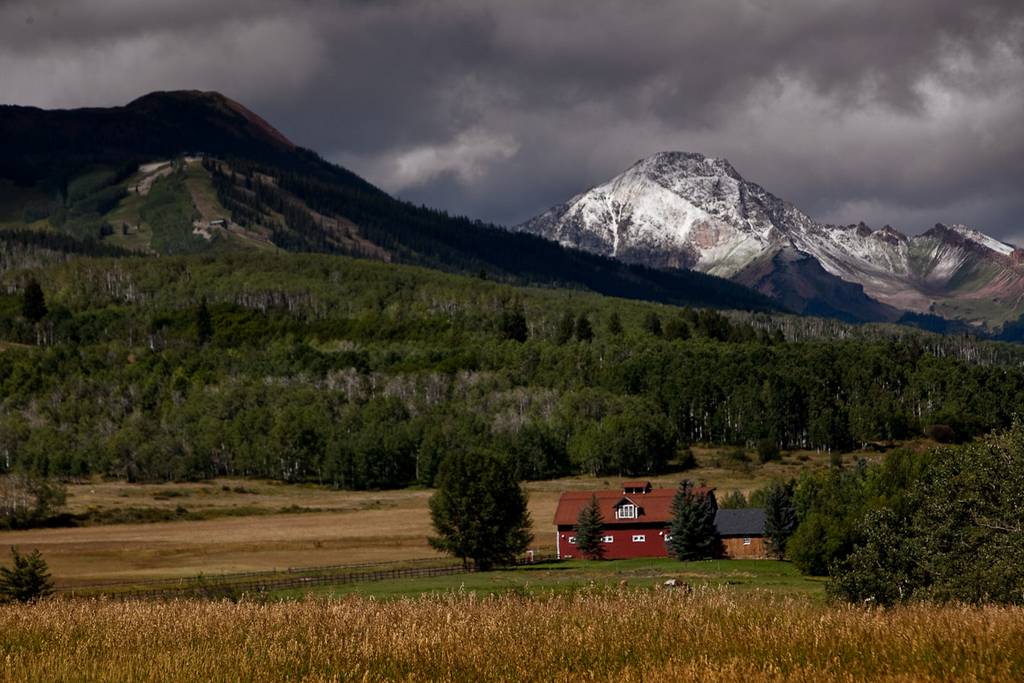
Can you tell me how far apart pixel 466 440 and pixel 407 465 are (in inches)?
423

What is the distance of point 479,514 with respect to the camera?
278 feet

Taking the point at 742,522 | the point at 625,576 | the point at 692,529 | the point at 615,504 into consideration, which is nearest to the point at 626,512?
the point at 615,504

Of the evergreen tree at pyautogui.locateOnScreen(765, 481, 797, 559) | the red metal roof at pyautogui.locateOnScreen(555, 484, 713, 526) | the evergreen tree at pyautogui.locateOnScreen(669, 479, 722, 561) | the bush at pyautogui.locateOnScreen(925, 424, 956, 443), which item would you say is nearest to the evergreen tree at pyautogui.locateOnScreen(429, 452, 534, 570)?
the evergreen tree at pyautogui.locateOnScreen(669, 479, 722, 561)

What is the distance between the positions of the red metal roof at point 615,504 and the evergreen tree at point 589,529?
2.71 metres

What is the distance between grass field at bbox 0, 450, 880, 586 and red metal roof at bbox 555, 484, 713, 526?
535 centimetres

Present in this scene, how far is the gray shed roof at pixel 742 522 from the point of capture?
3868 inches

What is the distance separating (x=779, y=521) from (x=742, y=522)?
5265mm

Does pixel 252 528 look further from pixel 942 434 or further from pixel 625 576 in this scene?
pixel 942 434

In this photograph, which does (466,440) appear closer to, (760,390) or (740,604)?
(760,390)

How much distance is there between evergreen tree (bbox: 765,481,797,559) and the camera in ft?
309

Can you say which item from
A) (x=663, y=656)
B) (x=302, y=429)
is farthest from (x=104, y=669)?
(x=302, y=429)

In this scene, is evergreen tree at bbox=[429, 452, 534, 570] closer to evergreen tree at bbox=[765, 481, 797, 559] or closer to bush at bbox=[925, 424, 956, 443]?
evergreen tree at bbox=[765, 481, 797, 559]

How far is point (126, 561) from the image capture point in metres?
90.8

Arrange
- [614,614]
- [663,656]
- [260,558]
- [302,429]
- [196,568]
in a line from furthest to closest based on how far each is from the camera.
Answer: [302,429]
[260,558]
[196,568]
[614,614]
[663,656]
